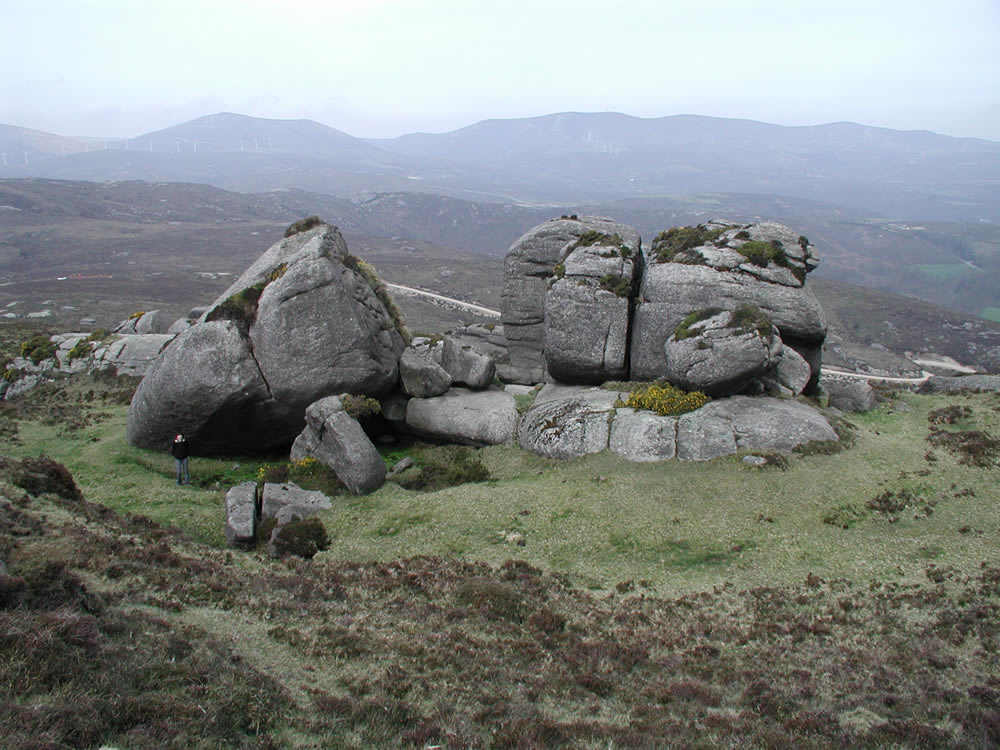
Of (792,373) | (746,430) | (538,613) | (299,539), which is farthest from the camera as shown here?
(792,373)

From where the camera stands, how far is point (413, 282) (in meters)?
143

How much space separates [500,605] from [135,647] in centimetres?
908

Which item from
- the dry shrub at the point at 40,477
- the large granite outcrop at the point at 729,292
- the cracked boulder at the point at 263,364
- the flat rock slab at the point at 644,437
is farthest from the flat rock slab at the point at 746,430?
the dry shrub at the point at 40,477

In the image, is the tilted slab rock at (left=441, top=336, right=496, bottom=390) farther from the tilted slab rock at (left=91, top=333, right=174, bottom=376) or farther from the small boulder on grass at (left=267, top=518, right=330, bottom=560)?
the tilted slab rock at (left=91, top=333, right=174, bottom=376)

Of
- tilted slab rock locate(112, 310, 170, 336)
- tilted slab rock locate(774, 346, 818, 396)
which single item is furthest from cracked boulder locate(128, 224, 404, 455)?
tilted slab rock locate(112, 310, 170, 336)

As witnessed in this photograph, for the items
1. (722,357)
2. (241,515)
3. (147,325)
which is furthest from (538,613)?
(147,325)

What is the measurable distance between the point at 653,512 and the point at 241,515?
15983 millimetres

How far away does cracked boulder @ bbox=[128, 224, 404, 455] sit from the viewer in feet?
100

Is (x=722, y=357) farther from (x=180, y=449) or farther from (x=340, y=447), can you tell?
(x=180, y=449)

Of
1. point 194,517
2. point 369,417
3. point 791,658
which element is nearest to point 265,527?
point 194,517

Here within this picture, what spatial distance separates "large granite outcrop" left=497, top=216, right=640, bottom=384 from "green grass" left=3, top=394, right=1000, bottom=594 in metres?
12.4

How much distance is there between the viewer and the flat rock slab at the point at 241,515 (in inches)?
933

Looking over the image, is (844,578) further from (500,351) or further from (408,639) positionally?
(500,351)

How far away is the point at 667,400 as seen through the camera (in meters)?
30.8
